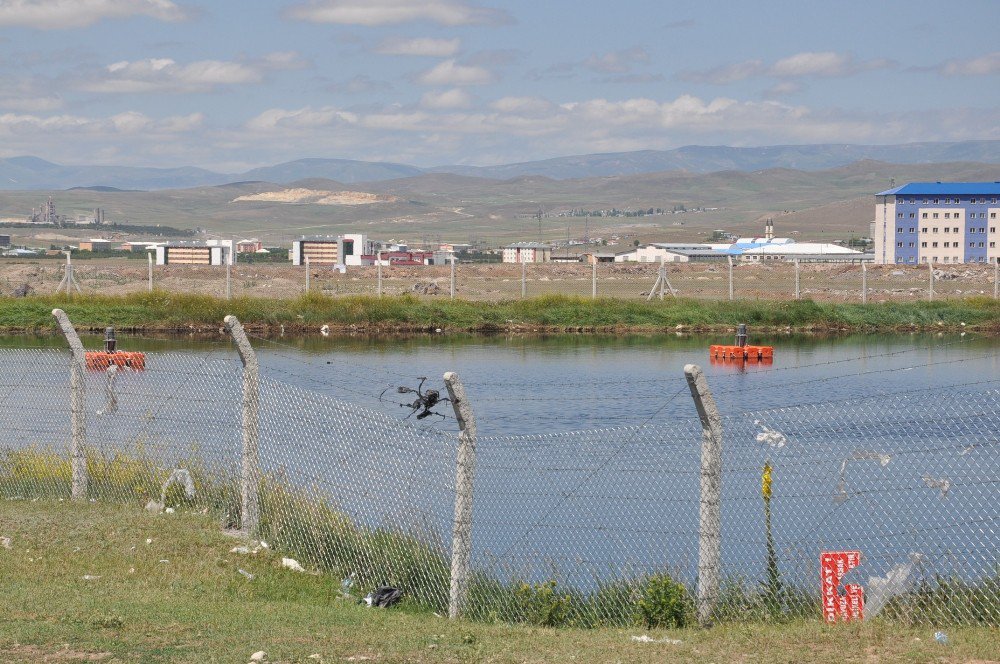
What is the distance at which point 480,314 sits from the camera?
47.0m

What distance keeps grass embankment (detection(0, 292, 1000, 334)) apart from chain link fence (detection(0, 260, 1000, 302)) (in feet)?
18.7

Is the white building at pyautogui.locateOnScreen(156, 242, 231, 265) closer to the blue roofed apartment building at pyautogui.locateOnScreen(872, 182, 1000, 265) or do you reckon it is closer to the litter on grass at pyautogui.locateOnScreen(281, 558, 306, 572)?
the blue roofed apartment building at pyautogui.locateOnScreen(872, 182, 1000, 265)

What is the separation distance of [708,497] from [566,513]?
5.21 meters

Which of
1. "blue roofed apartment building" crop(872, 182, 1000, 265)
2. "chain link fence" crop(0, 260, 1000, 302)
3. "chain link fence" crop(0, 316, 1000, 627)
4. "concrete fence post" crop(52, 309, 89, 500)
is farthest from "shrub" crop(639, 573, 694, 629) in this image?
"blue roofed apartment building" crop(872, 182, 1000, 265)

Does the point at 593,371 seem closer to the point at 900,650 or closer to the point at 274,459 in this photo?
the point at 274,459

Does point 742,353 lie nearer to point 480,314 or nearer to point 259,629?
point 480,314

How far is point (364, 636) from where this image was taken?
29.6 feet

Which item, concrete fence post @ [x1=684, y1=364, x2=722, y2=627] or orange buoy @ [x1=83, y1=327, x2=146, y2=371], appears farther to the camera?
orange buoy @ [x1=83, y1=327, x2=146, y2=371]

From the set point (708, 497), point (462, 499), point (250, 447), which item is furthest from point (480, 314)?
point (708, 497)

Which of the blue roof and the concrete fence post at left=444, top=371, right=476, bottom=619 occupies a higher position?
the blue roof

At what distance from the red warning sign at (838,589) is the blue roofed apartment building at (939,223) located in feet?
377

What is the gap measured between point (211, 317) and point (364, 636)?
36.8 m

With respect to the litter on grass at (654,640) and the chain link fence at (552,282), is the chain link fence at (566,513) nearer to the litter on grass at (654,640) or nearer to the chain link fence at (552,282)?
the litter on grass at (654,640)

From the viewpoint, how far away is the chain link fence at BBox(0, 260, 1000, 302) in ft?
203
